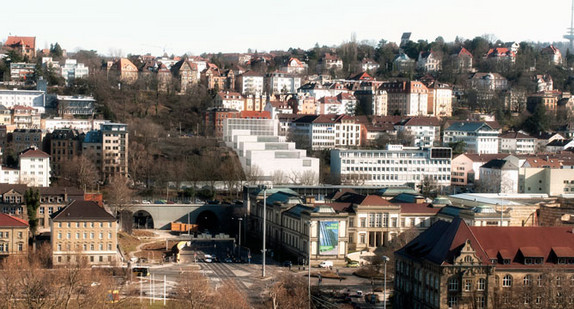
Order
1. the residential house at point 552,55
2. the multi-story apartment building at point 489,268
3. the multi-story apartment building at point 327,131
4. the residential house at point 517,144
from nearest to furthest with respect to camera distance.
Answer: the multi-story apartment building at point 489,268 < the multi-story apartment building at point 327,131 < the residential house at point 517,144 < the residential house at point 552,55

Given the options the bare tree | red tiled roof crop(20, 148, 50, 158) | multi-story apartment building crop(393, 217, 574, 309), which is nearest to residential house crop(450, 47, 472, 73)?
red tiled roof crop(20, 148, 50, 158)

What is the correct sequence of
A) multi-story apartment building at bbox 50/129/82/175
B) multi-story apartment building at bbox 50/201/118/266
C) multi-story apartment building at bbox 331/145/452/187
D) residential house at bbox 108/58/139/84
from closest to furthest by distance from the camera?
multi-story apartment building at bbox 50/201/118/266, multi-story apartment building at bbox 50/129/82/175, multi-story apartment building at bbox 331/145/452/187, residential house at bbox 108/58/139/84

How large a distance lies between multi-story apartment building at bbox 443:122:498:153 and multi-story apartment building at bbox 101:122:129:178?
116 feet

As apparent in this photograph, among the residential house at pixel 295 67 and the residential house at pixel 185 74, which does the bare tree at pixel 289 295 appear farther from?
the residential house at pixel 295 67

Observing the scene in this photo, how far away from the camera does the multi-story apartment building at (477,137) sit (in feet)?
343

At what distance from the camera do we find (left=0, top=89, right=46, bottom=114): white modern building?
10450 cm

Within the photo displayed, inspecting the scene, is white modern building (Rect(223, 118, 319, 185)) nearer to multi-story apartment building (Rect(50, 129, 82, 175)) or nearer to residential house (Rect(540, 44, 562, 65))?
multi-story apartment building (Rect(50, 129, 82, 175))

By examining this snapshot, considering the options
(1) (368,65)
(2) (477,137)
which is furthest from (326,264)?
(1) (368,65)

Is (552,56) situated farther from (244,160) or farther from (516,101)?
(244,160)

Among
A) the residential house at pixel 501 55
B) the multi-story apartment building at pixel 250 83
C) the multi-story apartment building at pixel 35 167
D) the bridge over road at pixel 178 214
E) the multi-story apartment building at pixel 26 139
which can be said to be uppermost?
the residential house at pixel 501 55

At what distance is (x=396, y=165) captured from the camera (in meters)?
92.7

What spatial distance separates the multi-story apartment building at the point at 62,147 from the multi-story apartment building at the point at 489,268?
4637cm

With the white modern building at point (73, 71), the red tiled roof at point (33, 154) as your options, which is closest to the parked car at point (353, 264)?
the red tiled roof at point (33, 154)

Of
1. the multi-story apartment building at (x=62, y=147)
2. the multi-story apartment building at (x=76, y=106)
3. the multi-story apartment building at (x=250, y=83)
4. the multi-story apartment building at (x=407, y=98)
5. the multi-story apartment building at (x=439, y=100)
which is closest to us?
the multi-story apartment building at (x=62, y=147)
